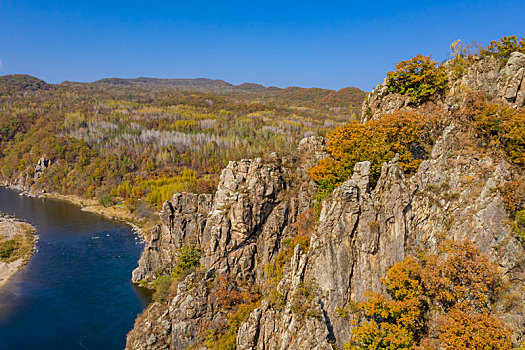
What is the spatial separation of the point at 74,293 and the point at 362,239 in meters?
49.3

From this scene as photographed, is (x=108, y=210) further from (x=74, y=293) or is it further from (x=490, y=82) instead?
(x=490, y=82)

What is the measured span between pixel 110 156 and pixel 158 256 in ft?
339

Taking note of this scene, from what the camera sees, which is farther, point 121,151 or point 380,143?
point 121,151

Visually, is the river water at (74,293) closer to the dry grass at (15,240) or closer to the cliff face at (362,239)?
the dry grass at (15,240)

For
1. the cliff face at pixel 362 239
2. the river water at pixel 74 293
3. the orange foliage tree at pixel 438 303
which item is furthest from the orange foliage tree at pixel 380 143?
the river water at pixel 74 293

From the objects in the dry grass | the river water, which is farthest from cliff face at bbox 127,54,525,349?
the dry grass

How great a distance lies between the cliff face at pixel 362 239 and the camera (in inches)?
891

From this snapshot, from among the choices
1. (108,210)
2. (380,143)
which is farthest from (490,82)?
(108,210)

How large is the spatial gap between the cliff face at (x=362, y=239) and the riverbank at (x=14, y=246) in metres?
39.7

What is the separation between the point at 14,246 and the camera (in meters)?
70.4

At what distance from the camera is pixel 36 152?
15438 centimetres

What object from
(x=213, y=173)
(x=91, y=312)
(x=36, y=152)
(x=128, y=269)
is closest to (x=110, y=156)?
(x=36, y=152)

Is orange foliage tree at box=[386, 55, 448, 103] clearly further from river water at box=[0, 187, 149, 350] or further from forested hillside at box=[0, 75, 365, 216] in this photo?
forested hillside at box=[0, 75, 365, 216]

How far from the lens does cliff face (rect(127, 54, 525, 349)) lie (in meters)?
22.6
